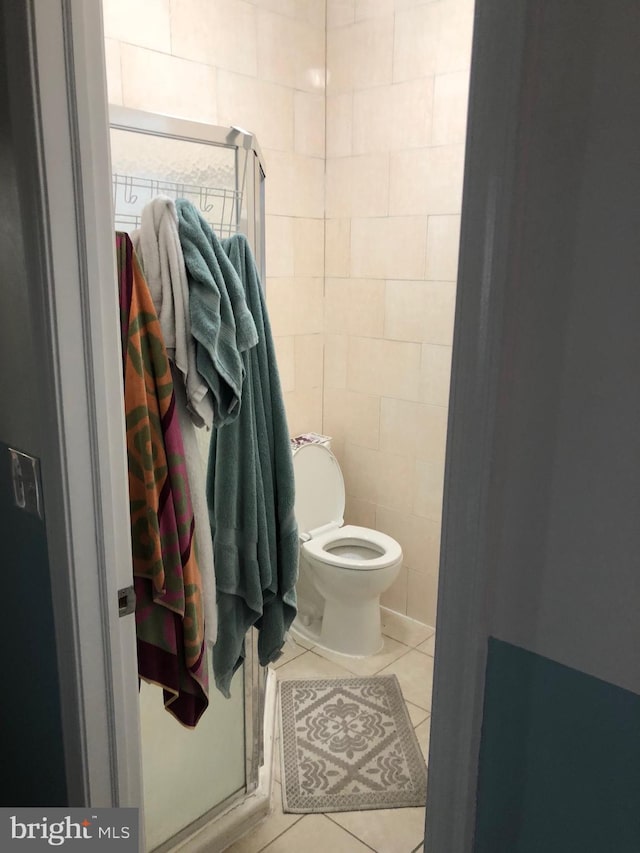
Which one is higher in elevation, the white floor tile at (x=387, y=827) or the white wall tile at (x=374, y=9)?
the white wall tile at (x=374, y=9)

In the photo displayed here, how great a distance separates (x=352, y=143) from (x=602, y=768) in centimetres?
260

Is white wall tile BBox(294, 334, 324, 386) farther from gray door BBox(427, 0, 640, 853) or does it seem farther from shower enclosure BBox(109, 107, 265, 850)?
gray door BBox(427, 0, 640, 853)

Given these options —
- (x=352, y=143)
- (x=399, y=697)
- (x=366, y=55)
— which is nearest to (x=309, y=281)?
(x=352, y=143)

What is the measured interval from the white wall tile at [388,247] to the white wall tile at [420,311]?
6 centimetres

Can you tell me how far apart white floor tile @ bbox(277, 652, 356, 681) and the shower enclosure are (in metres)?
0.61

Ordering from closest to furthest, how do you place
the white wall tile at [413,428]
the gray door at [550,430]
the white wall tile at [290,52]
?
the gray door at [550,430] < the white wall tile at [290,52] < the white wall tile at [413,428]

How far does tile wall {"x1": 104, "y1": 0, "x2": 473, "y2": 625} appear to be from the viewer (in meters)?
2.35

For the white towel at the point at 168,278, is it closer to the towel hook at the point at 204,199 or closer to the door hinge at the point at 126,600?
the towel hook at the point at 204,199

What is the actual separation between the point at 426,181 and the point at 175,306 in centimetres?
158

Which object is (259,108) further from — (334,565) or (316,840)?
(316,840)

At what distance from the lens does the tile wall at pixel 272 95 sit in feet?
6.88

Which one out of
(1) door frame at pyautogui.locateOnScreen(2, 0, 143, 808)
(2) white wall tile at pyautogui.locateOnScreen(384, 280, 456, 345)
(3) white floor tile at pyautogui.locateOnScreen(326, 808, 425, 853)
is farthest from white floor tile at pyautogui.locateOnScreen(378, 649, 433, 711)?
(1) door frame at pyautogui.locateOnScreen(2, 0, 143, 808)

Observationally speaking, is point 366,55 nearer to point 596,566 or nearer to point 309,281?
point 309,281

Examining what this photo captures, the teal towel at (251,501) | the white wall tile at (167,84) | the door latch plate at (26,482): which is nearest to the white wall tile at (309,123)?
the white wall tile at (167,84)
